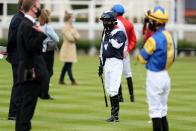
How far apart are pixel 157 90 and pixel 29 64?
1786mm

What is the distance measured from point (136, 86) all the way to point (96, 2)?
2218 cm

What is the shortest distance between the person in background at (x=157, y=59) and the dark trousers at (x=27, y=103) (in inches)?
Result: 58.6

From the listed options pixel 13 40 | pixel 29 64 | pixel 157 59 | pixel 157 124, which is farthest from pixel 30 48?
pixel 13 40

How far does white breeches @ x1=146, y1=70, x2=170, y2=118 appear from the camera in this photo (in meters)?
11.3

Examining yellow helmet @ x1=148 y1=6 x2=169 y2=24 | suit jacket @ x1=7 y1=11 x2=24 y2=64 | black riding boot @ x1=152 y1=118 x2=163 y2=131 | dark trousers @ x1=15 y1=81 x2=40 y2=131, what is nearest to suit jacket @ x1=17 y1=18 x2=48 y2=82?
dark trousers @ x1=15 y1=81 x2=40 y2=131

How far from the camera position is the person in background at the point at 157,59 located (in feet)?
36.9

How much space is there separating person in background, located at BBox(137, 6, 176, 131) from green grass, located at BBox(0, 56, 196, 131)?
81.0 inches

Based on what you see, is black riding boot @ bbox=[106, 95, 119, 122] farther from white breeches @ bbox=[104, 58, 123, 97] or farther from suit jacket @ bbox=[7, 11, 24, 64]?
suit jacket @ bbox=[7, 11, 24, 64]

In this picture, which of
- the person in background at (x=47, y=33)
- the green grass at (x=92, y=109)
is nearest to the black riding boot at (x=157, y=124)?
the green grass at (x=92, y=109)

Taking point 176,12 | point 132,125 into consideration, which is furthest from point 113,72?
point 176,12

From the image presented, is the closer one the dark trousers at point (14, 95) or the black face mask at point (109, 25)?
the dark trousers at point (14, 95)

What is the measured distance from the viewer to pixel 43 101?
17891mm

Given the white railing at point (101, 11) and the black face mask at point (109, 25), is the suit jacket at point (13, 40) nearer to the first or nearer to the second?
the black face mask at point (109, 25)

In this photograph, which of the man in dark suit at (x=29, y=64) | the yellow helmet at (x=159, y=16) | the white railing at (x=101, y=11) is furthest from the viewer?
the white railing at (x=101, y=11)
